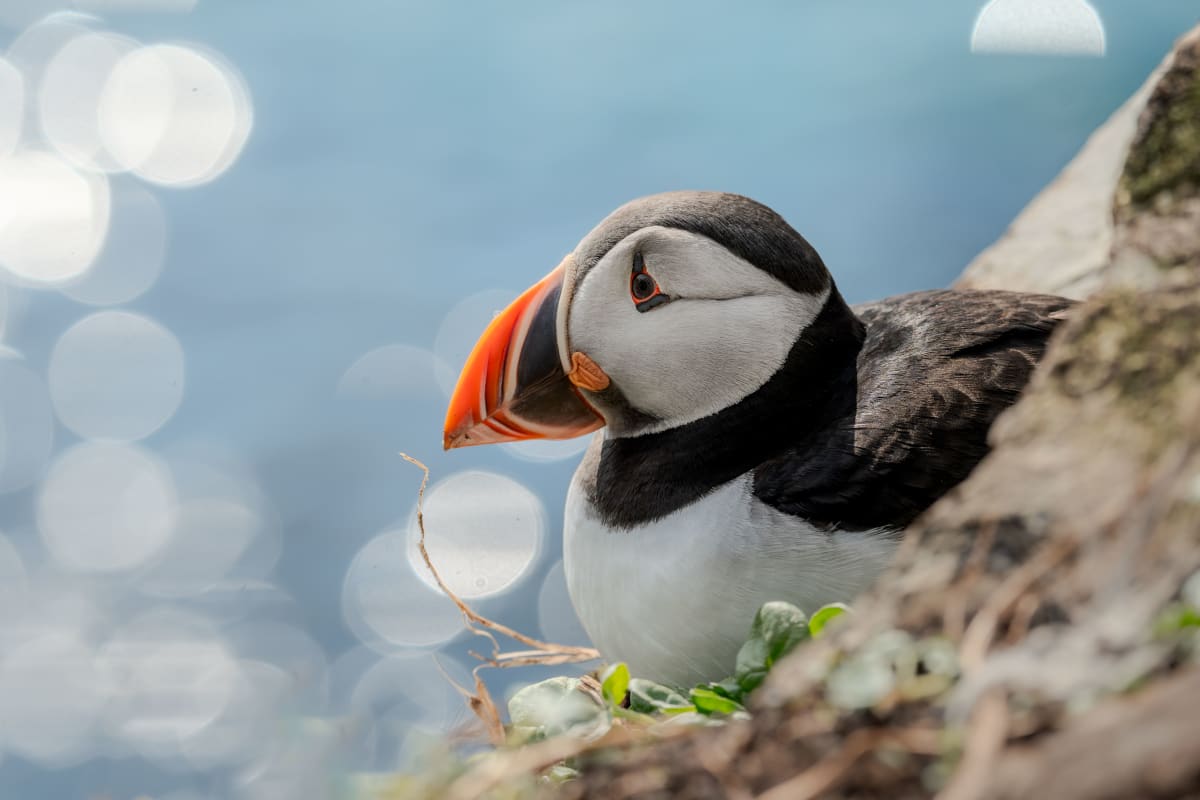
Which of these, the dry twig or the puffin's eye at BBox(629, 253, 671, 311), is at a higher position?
the puffin's eye at BBox(629, 253, 671, 311)

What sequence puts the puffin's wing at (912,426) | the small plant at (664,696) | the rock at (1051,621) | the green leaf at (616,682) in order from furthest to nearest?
1. the puffin's wing at (912,426)
2. the green leaf at (616,682)
3. the small plant at (664,696)
4. the rock at (1051,621)

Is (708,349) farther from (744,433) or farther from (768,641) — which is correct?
(768,641)

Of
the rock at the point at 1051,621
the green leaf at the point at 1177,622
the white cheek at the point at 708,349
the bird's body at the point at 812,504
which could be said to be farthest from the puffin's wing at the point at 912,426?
the green leaf at the point at 1177,622

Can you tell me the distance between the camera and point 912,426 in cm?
179

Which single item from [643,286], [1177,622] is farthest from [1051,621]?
[643,286]

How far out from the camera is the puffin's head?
1971 mm

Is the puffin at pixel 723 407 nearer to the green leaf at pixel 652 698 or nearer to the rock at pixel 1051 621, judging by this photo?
the green leaf at pixel 652 698

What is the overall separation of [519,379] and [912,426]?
71cm

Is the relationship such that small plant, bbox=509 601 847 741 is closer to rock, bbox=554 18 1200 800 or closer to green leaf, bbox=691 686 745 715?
green leaf, bbox=691 686 745 715

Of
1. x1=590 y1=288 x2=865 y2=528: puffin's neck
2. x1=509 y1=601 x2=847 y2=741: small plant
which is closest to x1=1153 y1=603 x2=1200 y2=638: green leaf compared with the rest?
x1=509 y1=601 x2=847 y2=741: small plant

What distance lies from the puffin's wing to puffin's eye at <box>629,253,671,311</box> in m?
0.35

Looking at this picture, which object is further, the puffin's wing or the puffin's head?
the puffin's head

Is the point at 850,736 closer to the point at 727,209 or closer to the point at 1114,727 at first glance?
the point at 1114,727

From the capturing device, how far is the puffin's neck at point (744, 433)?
1.95 meters
